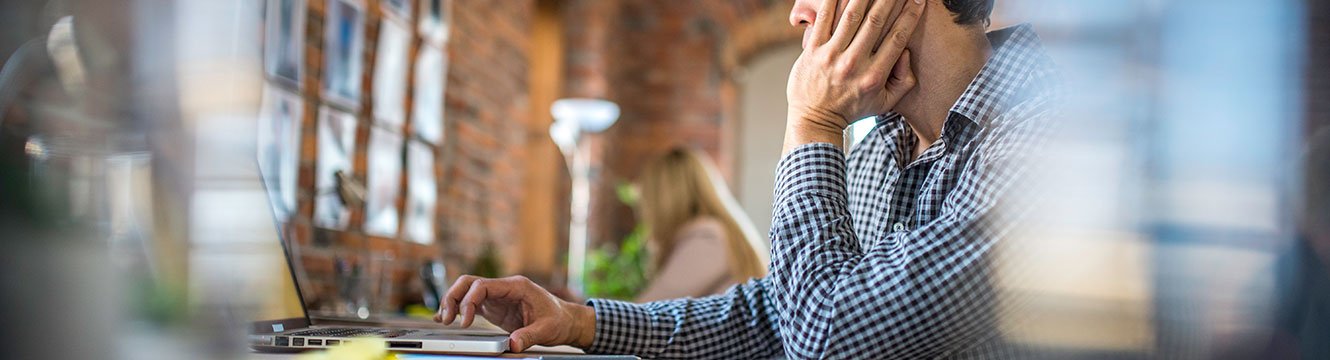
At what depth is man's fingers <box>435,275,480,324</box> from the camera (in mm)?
890

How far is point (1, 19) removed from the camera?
29 cm

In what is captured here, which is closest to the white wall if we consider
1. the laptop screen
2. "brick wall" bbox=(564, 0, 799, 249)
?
"brick wall" bbox=(564, 0, 799, 249)

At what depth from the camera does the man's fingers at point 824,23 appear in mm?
803

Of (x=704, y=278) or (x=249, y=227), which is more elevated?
(x=249, y=227)

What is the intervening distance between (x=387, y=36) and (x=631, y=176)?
9.79 feet

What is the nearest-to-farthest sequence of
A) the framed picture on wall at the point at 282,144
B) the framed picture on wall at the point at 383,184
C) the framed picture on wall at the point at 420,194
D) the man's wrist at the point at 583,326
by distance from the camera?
the man's wrist at the point at 583,326 → the framed picture on wall at the point at 282,144 → the framed picture on wall at the point at 383,184 → the framed picture on wall at the point at 420,194

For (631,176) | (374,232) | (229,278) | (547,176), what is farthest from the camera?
(631,176)

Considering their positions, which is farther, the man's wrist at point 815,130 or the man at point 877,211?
the man's wrist at point 815,130

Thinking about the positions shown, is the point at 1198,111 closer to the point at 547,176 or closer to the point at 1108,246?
the point at 1108,246

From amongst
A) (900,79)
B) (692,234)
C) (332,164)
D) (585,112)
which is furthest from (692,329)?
(585,112)

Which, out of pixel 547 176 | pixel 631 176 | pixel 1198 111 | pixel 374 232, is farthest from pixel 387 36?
pixel 631 176

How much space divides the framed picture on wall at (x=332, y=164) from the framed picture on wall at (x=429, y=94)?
1.51 ft

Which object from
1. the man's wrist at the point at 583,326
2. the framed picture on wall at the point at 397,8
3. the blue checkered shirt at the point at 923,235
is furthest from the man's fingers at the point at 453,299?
the framed picture on wall at the point at 397,8

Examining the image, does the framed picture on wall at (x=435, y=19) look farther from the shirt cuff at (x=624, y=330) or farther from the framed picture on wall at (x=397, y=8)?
the shirt cuff at (x=624, y=330)
